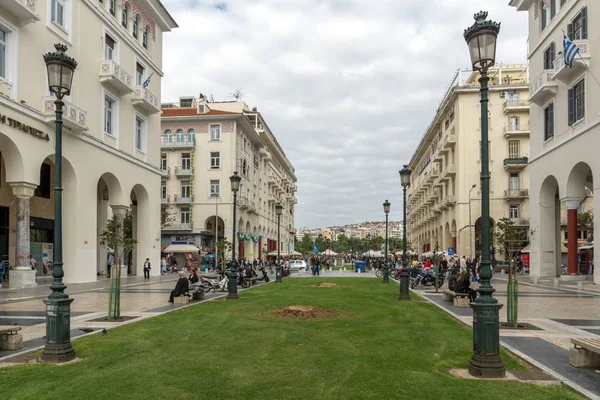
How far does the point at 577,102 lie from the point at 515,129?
27.7 meters

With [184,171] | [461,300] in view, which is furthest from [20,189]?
[184,171]

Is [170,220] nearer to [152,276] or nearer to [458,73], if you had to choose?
[152,276]

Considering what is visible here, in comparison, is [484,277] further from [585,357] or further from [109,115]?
[109,115]

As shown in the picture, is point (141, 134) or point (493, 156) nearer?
point (141, 134)

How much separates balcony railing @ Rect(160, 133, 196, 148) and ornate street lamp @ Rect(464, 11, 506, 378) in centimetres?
5262

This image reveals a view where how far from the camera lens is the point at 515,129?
51.8m

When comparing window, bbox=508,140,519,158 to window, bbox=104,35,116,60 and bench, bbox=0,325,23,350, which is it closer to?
window, bbox=104,35,116,60

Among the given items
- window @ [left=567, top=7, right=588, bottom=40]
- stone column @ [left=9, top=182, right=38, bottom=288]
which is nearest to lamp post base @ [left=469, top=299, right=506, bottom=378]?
stone column @ [left=9, top=182, right=38, bottom=288]

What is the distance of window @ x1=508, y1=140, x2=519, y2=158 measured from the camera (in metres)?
51.9

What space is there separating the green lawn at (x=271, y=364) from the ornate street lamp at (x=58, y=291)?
1.20ft

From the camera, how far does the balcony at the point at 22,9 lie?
19784 millimetres

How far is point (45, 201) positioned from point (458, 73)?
45323 millimetres

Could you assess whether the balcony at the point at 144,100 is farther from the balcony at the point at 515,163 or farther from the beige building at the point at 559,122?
the balcony at the point at 515,163

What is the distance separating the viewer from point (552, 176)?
29.2m
